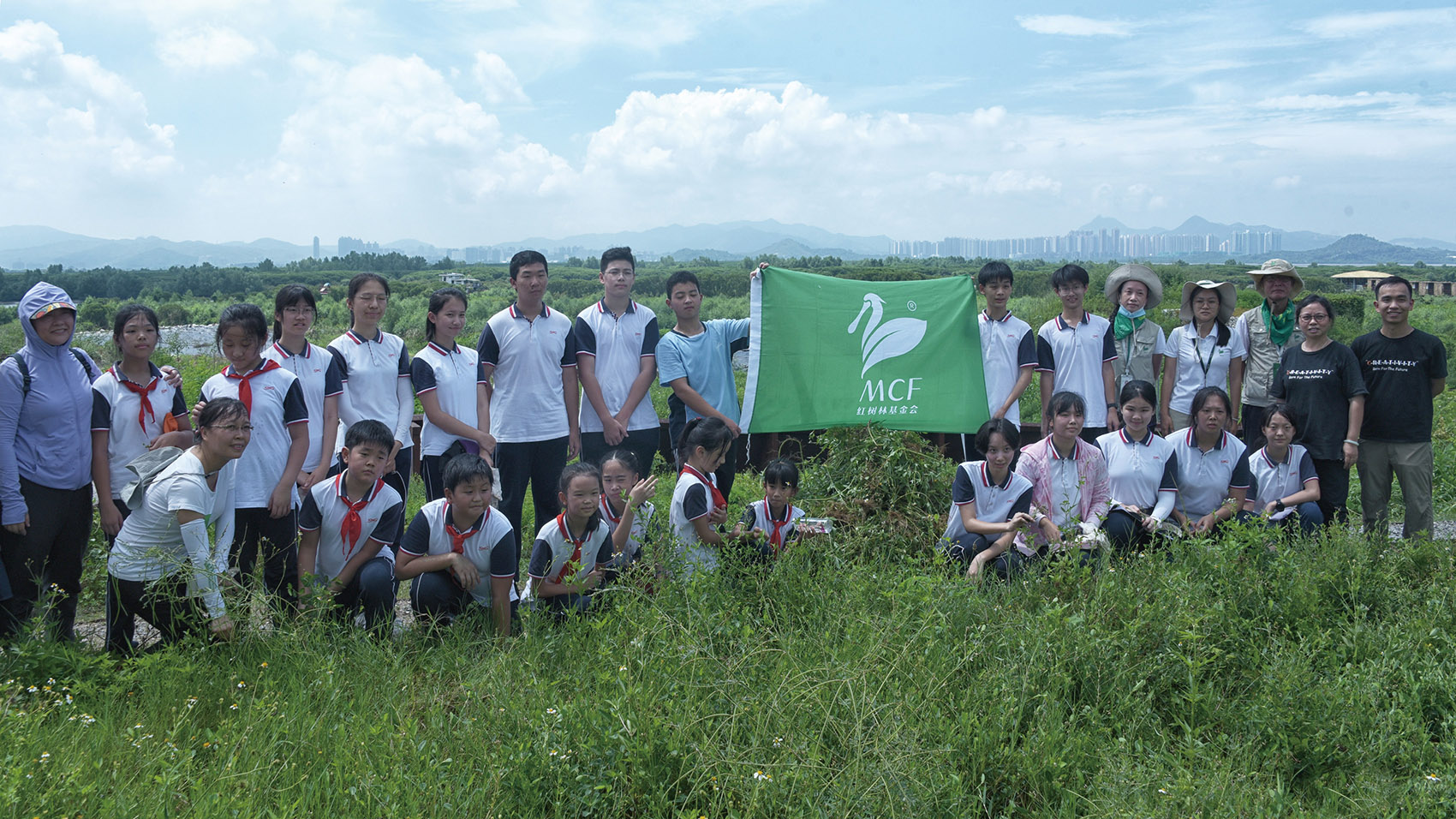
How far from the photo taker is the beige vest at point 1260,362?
21.0 ft

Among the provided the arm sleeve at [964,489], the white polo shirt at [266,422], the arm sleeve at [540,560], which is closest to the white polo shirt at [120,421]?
the white polo shirt at [266,422]

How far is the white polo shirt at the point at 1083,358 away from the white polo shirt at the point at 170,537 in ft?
16.7

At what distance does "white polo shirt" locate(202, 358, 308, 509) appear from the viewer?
4695 mm

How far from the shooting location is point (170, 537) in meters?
4.21

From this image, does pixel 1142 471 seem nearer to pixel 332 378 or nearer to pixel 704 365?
pixel 704 365

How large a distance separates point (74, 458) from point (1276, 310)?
23.7ft

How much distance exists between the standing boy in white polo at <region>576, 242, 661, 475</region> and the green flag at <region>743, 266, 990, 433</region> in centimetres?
90

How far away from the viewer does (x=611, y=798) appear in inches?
120

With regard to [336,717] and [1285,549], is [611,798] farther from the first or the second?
[1285,549]

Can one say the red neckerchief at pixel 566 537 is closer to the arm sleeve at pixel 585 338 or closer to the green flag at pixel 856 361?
the arm sleeve at pixel 585 338

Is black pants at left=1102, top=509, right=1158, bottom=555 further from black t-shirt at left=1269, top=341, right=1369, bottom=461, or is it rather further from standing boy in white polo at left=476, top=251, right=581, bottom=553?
standing boy in white polo at left=476, top=251, right=581, bottom=553

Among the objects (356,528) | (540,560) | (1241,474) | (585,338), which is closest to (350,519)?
(356,528)

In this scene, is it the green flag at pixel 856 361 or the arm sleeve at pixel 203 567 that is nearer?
the arm sleeve at pixel 203 567

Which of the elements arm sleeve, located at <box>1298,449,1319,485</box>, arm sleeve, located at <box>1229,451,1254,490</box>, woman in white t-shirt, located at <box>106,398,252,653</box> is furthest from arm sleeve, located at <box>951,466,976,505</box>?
woman in white t-shirt, located at <box>106,398,252,653</box>
